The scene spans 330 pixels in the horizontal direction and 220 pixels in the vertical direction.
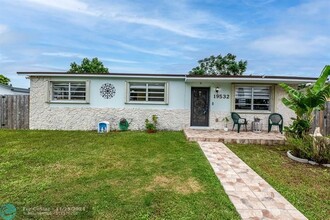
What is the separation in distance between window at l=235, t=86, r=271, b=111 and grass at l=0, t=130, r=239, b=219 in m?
6.02

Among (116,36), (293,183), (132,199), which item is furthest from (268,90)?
(116,36)

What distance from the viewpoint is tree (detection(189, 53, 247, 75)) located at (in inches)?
1323

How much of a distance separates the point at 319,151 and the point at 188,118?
638 centimetres

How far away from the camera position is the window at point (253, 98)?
36.4 feet

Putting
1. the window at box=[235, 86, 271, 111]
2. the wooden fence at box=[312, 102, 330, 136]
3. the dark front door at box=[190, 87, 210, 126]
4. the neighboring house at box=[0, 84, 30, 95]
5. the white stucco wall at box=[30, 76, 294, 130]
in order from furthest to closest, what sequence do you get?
the neighboring house at box=[0, 84, 30, 95] < the dark front door at box=[190, 87, 210, 126] < the window at box=[235, 86, 271, 111] < the white stucco wall at box=[30, 76, 294, 130] < the wooden fence at box=[312, 102, 330, 136]

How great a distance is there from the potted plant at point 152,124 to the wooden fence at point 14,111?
707 cm

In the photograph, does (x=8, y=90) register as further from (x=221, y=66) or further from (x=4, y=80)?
(x=221, y=66)

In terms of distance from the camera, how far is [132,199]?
3.29 m

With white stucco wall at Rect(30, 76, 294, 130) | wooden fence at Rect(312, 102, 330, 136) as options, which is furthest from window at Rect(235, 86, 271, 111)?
wooden fence at Rect(312, 102, 330, 136)

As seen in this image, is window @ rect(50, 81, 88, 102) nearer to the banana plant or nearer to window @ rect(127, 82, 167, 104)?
window @ rect(127, 82, 167, 104)

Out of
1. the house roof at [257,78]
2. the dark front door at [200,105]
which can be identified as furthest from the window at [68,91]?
the dark front door at [200,105]

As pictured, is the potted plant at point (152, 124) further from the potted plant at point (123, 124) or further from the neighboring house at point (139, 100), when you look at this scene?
the potted plant at point (123, 124)

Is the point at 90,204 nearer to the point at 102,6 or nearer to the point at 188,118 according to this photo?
the point at 188,118

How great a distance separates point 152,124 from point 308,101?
7.03m
